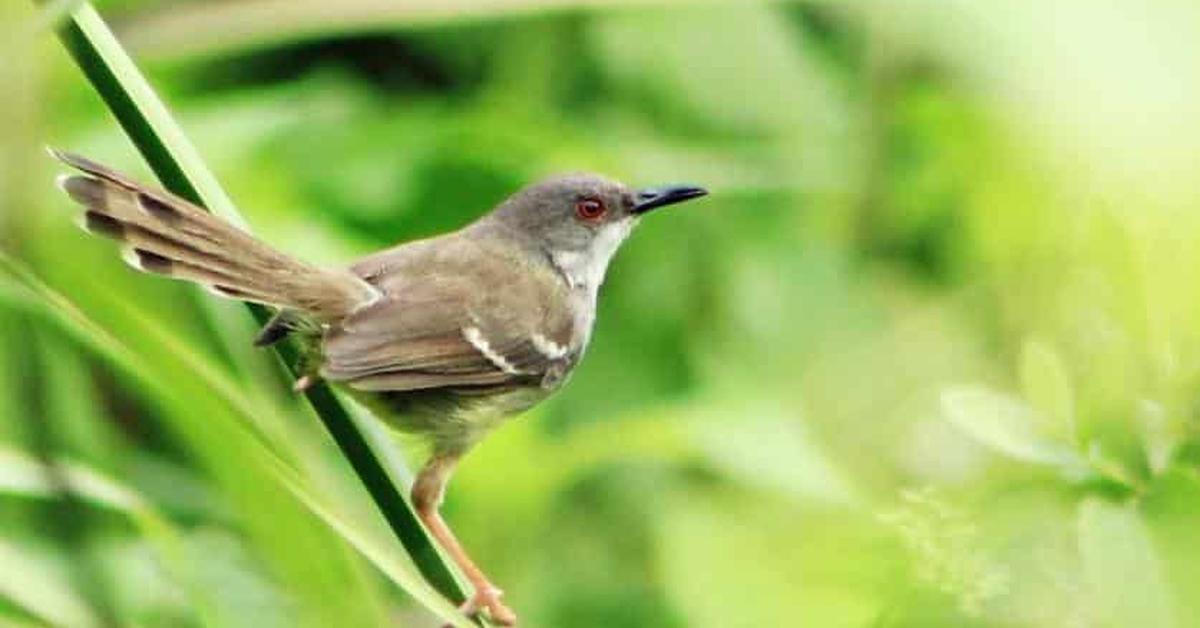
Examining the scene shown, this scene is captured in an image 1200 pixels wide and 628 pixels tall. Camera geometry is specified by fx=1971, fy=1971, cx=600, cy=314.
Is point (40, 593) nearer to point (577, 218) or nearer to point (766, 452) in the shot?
point (577, 218)

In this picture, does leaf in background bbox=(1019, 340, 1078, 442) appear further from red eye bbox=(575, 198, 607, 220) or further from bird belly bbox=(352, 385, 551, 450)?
red eye bbox=(575, 198, 607, 220)

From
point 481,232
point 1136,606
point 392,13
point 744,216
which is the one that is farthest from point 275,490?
point 744,216

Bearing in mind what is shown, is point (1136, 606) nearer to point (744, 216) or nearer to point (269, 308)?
point (269, 308)

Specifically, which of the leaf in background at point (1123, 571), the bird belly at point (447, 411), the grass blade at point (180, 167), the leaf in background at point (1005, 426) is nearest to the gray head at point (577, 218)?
the bird belly at point (447, 411)

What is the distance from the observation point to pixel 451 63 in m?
5.96

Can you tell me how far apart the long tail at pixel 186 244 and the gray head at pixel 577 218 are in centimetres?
94

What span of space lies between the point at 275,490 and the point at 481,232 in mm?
1972

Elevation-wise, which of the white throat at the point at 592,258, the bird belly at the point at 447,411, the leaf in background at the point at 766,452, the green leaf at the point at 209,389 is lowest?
the green leaf at the point at 209,389

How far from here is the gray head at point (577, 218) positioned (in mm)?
3568

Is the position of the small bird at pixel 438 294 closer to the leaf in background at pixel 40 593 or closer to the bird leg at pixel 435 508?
the bird leg at pixel 435 508

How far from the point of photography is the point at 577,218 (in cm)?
362

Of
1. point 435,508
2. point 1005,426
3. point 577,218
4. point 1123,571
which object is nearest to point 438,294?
point 435,508

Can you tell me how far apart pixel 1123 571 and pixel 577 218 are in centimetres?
229

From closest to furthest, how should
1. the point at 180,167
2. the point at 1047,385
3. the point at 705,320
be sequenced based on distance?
the point at 1047,385
the point at 180,167
the point at 705,320
